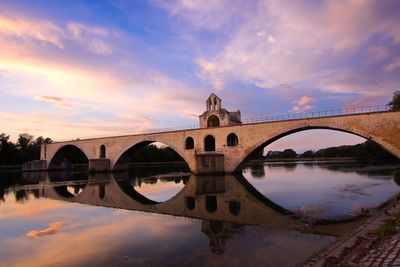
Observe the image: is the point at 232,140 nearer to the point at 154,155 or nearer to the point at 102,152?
the point at 102,152

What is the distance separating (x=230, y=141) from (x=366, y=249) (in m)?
33.9

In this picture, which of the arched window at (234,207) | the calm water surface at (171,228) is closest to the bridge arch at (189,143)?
the calm water surface at (171,228)

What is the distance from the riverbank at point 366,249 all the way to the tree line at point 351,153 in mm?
32732

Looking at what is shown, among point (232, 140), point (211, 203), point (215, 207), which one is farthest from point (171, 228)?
point (232, 140)

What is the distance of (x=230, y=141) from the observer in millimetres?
41344

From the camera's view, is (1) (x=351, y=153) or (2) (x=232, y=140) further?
(1) (x=351, y=153)

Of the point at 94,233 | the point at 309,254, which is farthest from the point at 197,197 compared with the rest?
the point at 309,254

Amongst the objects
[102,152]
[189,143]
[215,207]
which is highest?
[189,143]

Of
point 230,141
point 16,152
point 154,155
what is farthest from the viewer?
point 154,155

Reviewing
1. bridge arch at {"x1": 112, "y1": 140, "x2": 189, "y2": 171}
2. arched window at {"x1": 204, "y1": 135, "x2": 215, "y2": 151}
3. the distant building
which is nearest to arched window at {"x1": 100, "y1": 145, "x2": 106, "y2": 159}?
bridge arch at {"x1": 112, "y1": 140, "x2": 189, "y2": 171}

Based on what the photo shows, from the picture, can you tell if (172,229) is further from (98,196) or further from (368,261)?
(98,196)

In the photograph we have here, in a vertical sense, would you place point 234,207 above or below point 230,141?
below

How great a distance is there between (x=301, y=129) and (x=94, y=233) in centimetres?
2658

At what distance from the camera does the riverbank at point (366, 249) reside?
6485 mm
